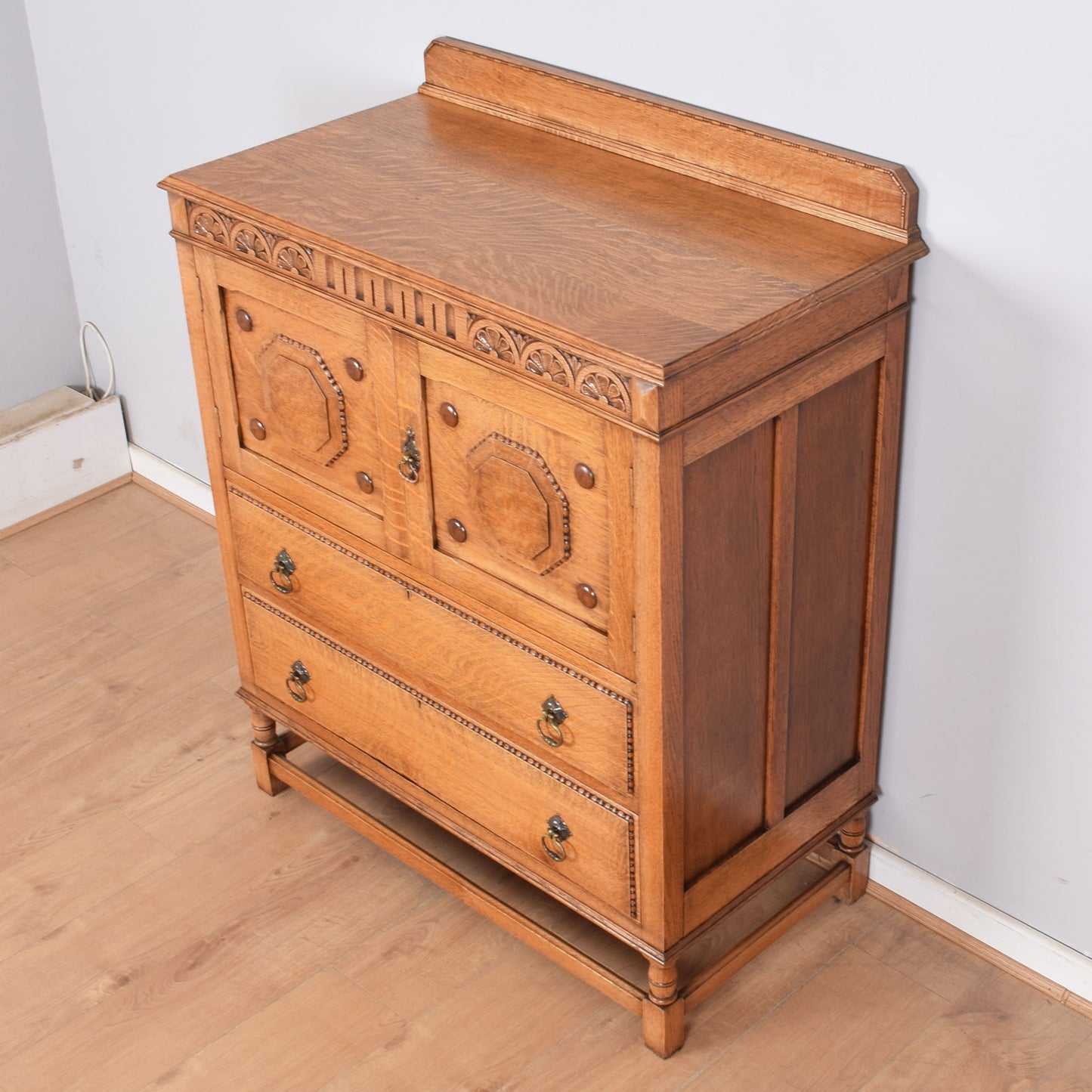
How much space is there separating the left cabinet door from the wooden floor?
2.07ft

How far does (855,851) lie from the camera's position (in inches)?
88.9

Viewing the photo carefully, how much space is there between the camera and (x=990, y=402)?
184cm

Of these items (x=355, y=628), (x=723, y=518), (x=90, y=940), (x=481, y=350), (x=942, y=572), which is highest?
(x=481, y=350)

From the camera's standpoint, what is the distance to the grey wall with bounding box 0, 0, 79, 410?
303 centimetres

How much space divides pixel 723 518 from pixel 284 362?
2.21 ft

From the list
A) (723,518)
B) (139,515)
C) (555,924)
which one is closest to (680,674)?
(723,518)

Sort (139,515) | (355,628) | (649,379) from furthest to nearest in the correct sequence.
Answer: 1. (139,515)
2. (355,628)
3. (649,379)

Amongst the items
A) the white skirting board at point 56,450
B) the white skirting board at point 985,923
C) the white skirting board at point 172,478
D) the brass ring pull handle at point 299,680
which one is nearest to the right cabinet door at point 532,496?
the brass ring pull handle at point 299,680

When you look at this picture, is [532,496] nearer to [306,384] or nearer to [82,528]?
[306,384]

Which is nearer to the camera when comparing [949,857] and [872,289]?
[872,289]

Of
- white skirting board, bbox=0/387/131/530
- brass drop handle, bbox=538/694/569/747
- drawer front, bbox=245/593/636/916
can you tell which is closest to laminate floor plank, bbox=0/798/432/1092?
drawer front, bbox=245/593/636/916

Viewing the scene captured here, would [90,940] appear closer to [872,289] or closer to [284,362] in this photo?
[284,362]

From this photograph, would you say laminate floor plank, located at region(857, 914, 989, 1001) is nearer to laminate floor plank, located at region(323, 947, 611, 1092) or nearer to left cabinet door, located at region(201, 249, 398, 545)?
laminate floor plank, located at region(323, 947, 611, 1092)

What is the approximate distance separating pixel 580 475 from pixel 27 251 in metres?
1.97
